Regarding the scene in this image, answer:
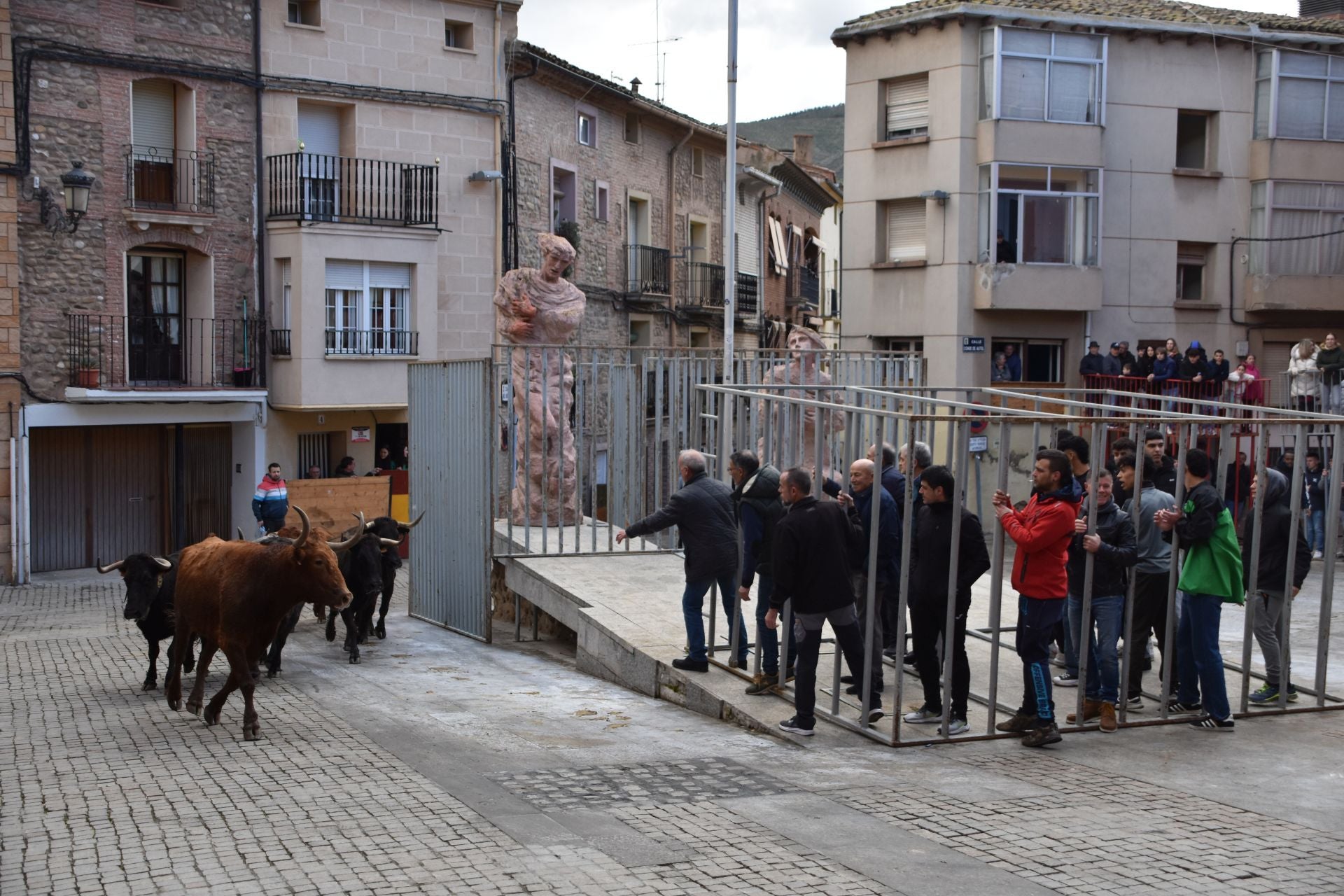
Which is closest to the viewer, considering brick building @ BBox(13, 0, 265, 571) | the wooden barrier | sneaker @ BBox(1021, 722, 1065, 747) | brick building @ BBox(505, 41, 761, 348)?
sneaker @ BBox(1021, 722, 1065, 747)

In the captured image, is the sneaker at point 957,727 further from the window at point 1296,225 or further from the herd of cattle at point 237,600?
the window at point 1296,225

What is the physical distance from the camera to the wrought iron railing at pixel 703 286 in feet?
122

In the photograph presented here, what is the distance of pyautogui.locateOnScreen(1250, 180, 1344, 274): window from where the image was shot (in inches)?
1151

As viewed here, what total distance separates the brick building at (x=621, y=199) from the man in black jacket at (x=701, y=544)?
19056mm

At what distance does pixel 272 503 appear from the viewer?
19.4 m

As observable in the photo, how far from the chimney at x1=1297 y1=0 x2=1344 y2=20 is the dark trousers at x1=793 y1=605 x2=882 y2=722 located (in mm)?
27296

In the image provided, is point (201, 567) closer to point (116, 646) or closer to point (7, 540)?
point (116, 646)

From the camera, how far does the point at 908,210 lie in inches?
1153

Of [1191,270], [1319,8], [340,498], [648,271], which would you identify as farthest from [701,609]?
[1319,8]

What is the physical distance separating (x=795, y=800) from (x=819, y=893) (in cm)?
158

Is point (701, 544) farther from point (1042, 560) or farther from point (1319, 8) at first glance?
point (1319, 8)

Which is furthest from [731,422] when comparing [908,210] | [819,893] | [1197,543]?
[908,210]

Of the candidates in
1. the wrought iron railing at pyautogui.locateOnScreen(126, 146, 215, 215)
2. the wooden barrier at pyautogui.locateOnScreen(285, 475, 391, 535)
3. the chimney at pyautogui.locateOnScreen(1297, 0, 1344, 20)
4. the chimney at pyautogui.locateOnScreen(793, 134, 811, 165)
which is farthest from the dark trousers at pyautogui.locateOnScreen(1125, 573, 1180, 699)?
the chimney at pyautogui.locateOnScreen(793, 134, 811, 165)

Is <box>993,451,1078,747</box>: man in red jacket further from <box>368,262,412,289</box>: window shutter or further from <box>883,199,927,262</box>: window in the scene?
<box>883,199,927,262</box>: window
